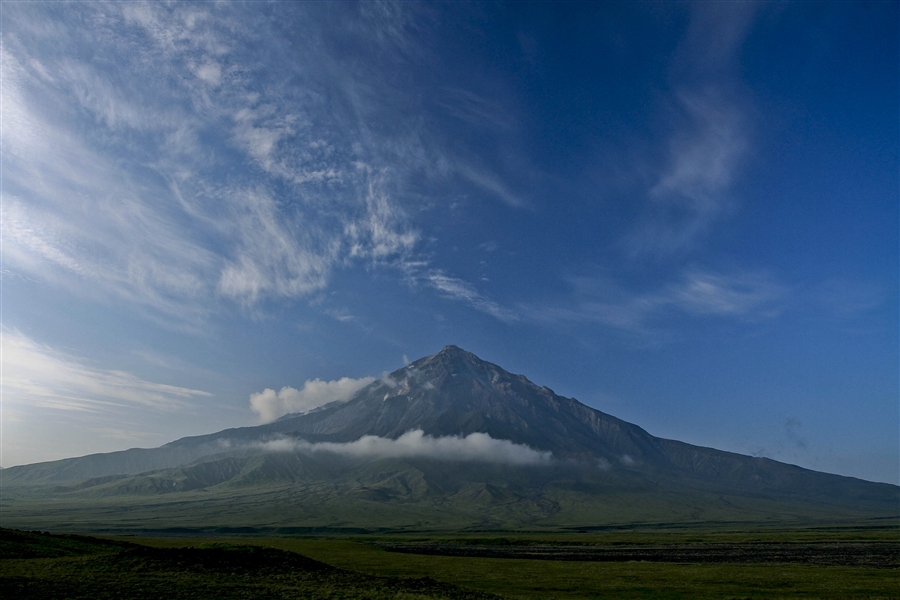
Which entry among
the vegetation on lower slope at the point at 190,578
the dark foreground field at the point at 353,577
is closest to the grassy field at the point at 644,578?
the dark foreground field at the point at 353,577

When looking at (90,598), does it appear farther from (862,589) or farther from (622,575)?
(862,589)

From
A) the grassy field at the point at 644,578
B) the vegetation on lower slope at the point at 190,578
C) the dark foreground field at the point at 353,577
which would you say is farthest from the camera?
the grassy field at the point at 644,578

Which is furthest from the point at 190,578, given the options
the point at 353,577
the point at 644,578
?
the point at 644,578

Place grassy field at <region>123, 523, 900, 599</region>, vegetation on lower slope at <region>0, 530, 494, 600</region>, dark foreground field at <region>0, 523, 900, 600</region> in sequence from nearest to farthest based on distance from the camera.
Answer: vegetation on lower slope at <region>0, 530, 494, 600</region>
dark foreground field at <region>0, 523, 900, 600</region>
grassy field at <region>123, 523, 900, 599</region>

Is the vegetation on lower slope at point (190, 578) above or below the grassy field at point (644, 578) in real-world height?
above

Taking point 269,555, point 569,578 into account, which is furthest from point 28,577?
point 569,578

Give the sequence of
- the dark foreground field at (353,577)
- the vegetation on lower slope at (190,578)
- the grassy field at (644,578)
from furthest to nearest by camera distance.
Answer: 1. the grassy field at (644,578)
2. the dark foreground field at (353,577)
3. the vegetation on lower slope at (190,578)

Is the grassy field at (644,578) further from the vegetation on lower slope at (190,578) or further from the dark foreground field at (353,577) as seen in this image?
the vegetation on lower slope at (190,578)

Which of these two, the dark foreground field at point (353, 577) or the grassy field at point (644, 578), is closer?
the dark foreground field at point (353, 577)

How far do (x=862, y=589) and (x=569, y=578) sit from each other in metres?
27.8

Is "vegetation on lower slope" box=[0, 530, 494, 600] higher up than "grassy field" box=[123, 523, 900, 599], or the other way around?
"vegetation on lower slope" box=[0, 530, 494, 600]

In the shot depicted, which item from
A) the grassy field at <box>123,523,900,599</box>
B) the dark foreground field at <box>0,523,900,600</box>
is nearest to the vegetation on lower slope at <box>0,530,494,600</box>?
the dark foreground field at <box>0,523,900,600</box>

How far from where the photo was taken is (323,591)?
116 ft

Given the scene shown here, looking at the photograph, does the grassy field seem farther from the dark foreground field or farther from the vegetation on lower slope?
the vegetation on lower slope
